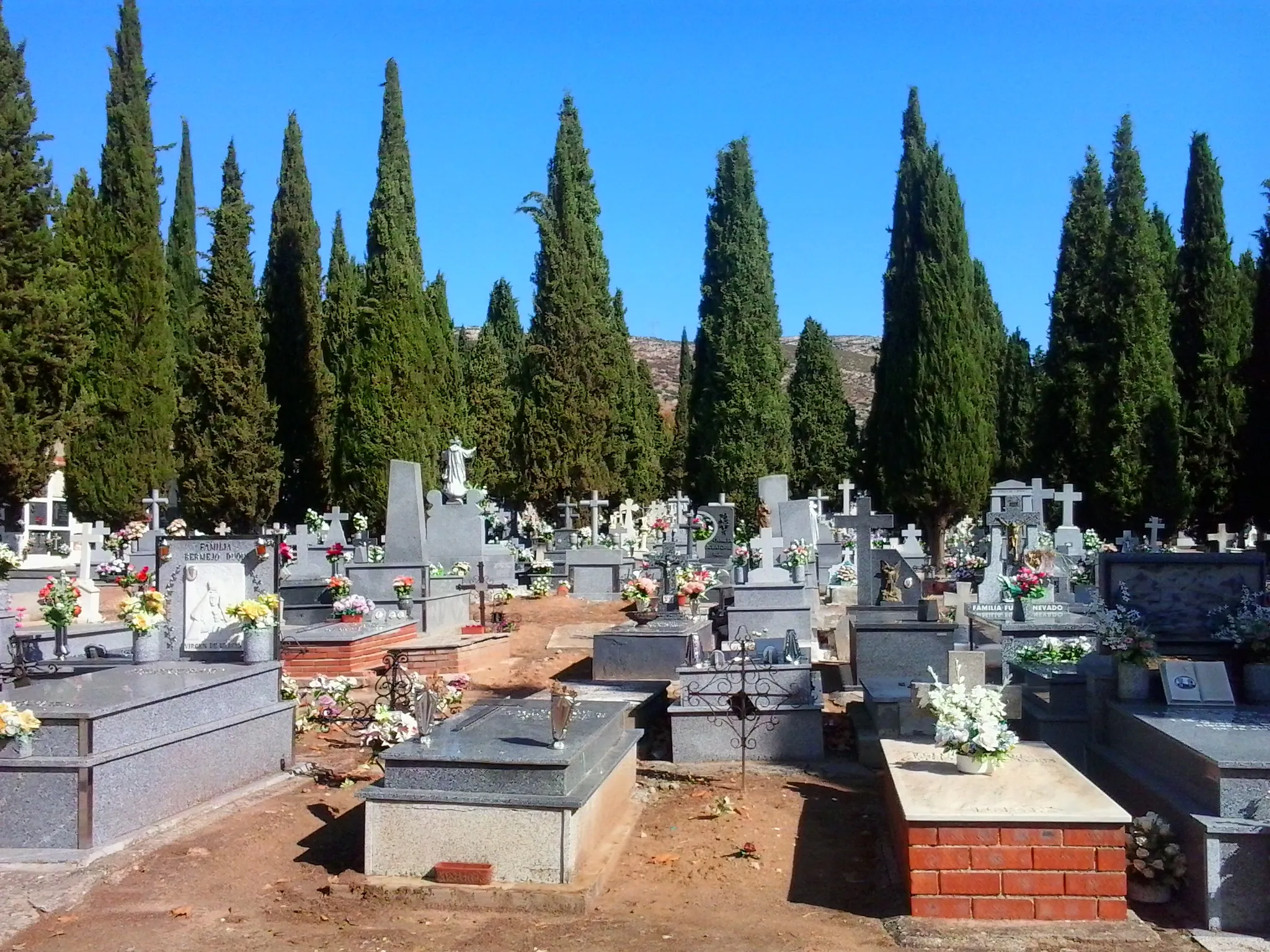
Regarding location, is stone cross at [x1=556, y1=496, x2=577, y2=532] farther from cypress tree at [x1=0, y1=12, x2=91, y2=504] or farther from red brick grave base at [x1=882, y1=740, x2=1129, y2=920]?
red brick grave base at [x1=882, y1=740, x2=1129, y2=920]

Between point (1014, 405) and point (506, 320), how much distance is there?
72.6ft

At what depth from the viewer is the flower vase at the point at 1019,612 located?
1220 centimetres

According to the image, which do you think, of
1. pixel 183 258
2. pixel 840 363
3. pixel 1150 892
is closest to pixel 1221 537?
pixel 1150 892

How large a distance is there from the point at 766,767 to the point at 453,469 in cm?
1288

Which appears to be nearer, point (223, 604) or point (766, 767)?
point (766, 767)

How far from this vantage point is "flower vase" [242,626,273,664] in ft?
25.9

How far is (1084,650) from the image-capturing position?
965 cm

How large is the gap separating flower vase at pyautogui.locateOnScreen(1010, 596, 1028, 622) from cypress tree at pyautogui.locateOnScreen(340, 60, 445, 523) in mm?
15863

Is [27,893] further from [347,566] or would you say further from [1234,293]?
[1234,293]

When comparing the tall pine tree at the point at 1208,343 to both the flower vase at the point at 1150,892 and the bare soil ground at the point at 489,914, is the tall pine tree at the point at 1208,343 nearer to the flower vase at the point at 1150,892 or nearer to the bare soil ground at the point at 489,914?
the bare soil ground at the point at 489,914

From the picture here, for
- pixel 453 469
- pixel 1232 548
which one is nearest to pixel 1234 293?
pixel 1232 548

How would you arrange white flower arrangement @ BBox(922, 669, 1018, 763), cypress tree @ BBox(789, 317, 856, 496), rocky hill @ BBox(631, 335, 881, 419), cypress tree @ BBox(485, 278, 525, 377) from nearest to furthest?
white flower arrangement @ BBox(922, 669, 1018, 763) < cypress tree @ BBox(789, 317, 856, 496) < cypress tree @ BBox(485, 278, 525, 377) < rocky hill @ BBox(631, 335, 881, 419)

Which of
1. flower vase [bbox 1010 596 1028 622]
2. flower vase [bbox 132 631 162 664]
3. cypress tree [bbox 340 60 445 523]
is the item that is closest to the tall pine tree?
flower vase [bbox 1010 596 1028 622]

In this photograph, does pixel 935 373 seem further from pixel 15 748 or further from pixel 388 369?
pixel 15 748
